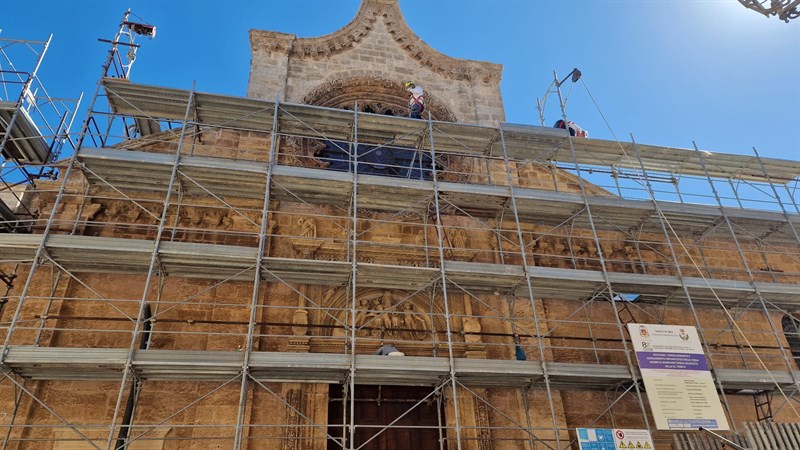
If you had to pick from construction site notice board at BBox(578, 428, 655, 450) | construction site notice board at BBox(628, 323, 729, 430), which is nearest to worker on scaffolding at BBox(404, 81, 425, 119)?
construction site notice board at BBox(628, 323, 729, 430)

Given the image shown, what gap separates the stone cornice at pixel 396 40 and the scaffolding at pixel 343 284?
3515 millimetres

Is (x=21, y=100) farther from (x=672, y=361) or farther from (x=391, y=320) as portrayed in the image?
(x=672, y=361)

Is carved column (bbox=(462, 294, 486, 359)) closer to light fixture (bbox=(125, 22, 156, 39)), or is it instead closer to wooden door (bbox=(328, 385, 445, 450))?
wooden door (bbox=(328, 385, 445, 450))

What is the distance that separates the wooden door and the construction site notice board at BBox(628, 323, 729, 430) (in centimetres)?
398

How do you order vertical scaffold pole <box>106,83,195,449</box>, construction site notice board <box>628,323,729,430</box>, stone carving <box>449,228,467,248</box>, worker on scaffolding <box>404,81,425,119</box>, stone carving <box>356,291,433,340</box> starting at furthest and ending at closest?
worker on scaffolding <box>404,81,425,119</box>, stone carving <box>449,228,467,248</box>, stone carving <box>356,291,433,340</box>, construction site notice board <box>628,323,729,430</box>, vertical scaffold pole <box>106,83,195,449</box>

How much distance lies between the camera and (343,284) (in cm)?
1130

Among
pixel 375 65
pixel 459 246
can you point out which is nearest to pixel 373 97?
pixel 375 65

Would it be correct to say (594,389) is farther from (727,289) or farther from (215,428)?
A: (215,428)

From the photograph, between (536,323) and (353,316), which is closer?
(353,316)

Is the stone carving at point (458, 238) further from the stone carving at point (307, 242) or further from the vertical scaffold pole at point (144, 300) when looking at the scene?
the vertical scaffold pole at point (144, 300)

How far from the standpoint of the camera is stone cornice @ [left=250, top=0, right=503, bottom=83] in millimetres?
16609

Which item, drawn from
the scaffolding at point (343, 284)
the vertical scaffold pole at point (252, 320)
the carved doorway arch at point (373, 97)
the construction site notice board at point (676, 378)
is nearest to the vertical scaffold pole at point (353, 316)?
the scaffolding at point (343, 284)

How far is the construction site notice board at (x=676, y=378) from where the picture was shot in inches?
396

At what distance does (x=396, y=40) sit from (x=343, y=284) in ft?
31.0
